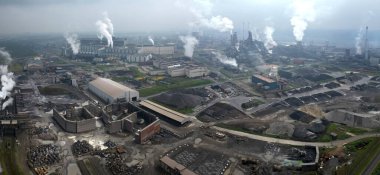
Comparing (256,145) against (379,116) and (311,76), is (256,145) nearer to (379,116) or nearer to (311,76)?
(379,116)

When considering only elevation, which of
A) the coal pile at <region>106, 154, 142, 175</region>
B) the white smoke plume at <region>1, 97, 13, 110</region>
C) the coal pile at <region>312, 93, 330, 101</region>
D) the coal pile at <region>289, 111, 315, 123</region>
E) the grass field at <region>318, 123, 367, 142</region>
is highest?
the coal pile at <region>312, 93, 330, 101</region>

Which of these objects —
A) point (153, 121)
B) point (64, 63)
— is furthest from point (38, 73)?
point (153, 121)

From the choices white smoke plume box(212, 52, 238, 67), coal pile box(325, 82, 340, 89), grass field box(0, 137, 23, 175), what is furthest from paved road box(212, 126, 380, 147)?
white smoke plume box(212, 52, 238, 67)

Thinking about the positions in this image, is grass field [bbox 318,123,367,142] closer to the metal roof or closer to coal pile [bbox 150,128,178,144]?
coal pile [bbox 150,128,178,144]

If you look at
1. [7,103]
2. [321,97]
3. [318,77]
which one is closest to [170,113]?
[7,103]

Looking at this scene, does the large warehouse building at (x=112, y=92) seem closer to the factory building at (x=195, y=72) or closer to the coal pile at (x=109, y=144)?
the coal pile at (x=109, y=144)

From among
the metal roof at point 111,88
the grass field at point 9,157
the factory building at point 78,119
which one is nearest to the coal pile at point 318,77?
the metal roof at point 111,88

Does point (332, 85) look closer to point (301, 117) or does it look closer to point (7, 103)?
point (301, 117)
